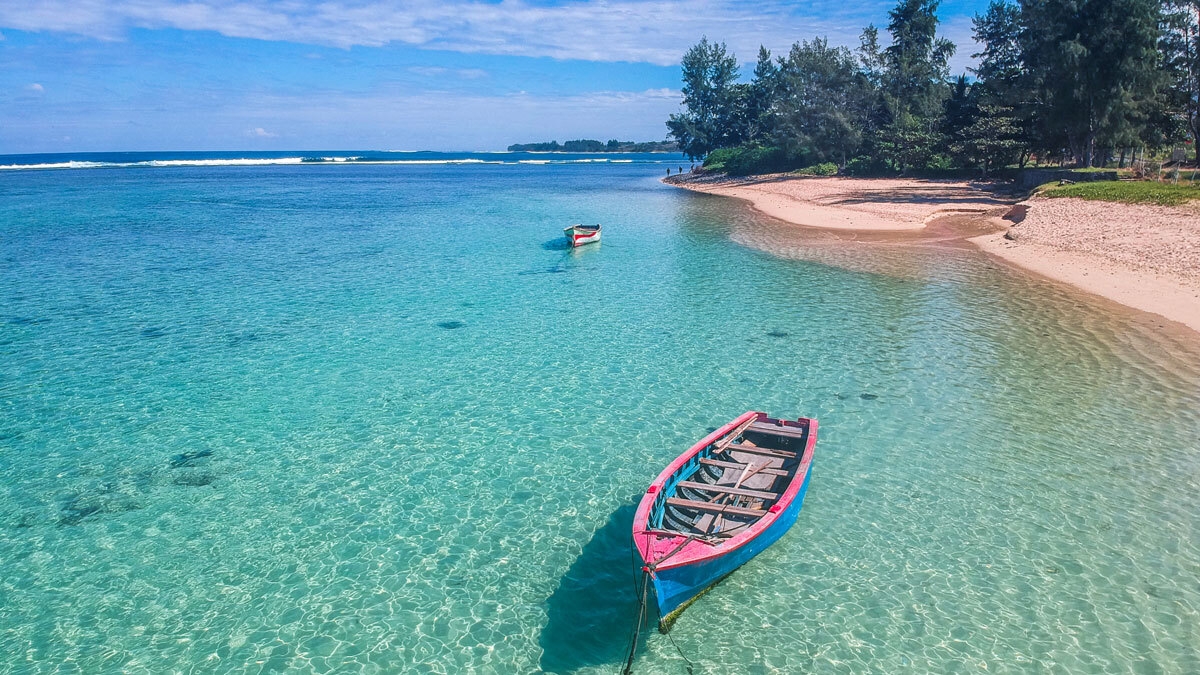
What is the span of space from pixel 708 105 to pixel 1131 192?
3459 inches

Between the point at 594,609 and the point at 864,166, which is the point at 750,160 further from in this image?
the point at 594,609

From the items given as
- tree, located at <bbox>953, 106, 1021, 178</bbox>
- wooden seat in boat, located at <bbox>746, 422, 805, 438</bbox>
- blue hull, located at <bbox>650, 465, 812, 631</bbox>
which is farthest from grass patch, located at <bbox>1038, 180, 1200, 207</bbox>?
blue hull, located at <bbox>650, 465, 812, 631</bbox>

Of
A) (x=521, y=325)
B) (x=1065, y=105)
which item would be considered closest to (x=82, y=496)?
(x=521, y=325)

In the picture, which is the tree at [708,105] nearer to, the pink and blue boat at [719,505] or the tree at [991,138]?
the tree at [991,138]

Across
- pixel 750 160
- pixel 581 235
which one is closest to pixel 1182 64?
pixel 581 235

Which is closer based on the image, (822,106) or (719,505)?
(719,505)

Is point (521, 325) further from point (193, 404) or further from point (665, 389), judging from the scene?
point (193, 404)

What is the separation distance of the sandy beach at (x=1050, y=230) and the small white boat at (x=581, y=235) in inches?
598

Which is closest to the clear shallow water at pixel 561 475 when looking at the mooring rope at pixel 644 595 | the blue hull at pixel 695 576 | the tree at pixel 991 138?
the mooring rope at pixel 644 595

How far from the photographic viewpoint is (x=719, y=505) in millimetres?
10836

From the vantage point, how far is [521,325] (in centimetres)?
2483

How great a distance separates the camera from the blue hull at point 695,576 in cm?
887

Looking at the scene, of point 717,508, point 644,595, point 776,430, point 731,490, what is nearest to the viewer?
point 644,595

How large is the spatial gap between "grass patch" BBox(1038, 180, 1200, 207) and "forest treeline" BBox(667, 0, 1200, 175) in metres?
6.44
